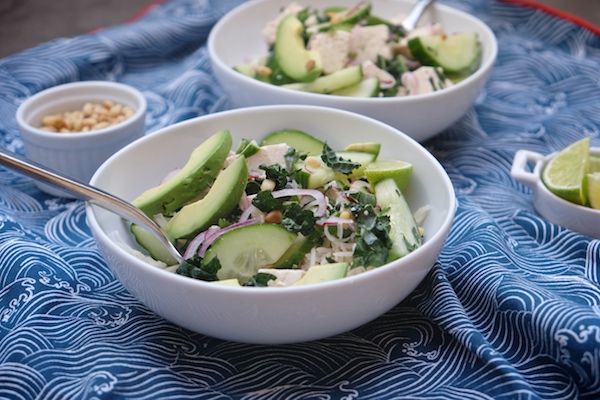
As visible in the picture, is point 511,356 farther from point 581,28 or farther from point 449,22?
point 581,28

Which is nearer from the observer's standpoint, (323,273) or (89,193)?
(323,273)

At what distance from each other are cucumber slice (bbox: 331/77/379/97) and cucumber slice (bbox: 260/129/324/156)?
32 cm

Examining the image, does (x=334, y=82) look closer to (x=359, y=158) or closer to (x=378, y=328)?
(x=359, y=158)

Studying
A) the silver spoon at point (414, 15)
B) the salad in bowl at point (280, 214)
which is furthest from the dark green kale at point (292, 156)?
the silver spoon at point (414, 15)

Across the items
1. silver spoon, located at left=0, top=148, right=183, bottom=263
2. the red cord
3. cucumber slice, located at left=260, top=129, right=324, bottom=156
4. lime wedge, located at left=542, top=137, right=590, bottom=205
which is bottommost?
the red cord

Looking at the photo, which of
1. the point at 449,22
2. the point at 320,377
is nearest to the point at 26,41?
the point at 449,22

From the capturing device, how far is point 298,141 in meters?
1.90

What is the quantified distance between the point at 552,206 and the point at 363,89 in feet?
2.12

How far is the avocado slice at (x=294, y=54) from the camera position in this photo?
7.30ft

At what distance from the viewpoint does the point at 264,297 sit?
4.28 ft

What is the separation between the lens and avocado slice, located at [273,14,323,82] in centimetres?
222

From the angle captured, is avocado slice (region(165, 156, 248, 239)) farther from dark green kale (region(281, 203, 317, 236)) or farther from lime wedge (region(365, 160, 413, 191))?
lime wedge (region(365, 160, 413, 191))

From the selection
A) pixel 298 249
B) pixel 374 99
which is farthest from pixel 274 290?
pixel 374 99

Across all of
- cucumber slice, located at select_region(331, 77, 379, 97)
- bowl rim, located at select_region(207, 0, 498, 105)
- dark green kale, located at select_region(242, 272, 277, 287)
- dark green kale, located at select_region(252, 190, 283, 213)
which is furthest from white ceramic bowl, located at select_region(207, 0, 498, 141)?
dark green kale, located at select_region(242, 272, 277, 287)
